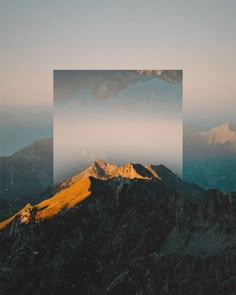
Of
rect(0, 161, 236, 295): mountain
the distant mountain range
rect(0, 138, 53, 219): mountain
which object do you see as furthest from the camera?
the distant mountain range

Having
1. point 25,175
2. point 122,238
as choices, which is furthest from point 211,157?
point 25,175

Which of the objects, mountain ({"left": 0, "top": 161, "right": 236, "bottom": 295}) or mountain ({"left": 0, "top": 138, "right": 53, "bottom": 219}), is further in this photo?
mountain ({"left": 0, "top": 138, "right": 53, "bottom": 219})

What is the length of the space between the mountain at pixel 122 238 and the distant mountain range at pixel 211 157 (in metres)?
0.74

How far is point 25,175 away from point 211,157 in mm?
8456

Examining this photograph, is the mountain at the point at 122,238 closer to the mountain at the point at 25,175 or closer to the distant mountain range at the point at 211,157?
the mountain at the point at 25,175

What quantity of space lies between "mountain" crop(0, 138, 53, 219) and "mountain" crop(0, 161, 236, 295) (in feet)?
2.01


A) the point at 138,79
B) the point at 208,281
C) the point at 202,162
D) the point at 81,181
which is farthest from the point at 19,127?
the point at 208,281

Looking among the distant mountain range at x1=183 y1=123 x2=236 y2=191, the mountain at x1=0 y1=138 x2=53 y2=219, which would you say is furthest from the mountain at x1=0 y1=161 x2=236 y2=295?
the distant mountain range at x1=183 y1=123 x2=236 y2=191

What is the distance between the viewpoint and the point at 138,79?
32.0 m

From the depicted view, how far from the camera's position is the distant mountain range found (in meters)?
32.0

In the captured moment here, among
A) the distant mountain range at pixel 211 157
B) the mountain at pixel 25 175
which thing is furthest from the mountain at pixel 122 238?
the distant mountain range at pixel 211 157

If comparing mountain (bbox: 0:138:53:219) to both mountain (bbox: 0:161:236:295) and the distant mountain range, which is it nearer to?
mountain (bbox: 0:161:236:295)

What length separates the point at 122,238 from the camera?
30016mm

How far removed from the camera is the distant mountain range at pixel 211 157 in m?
32.0
